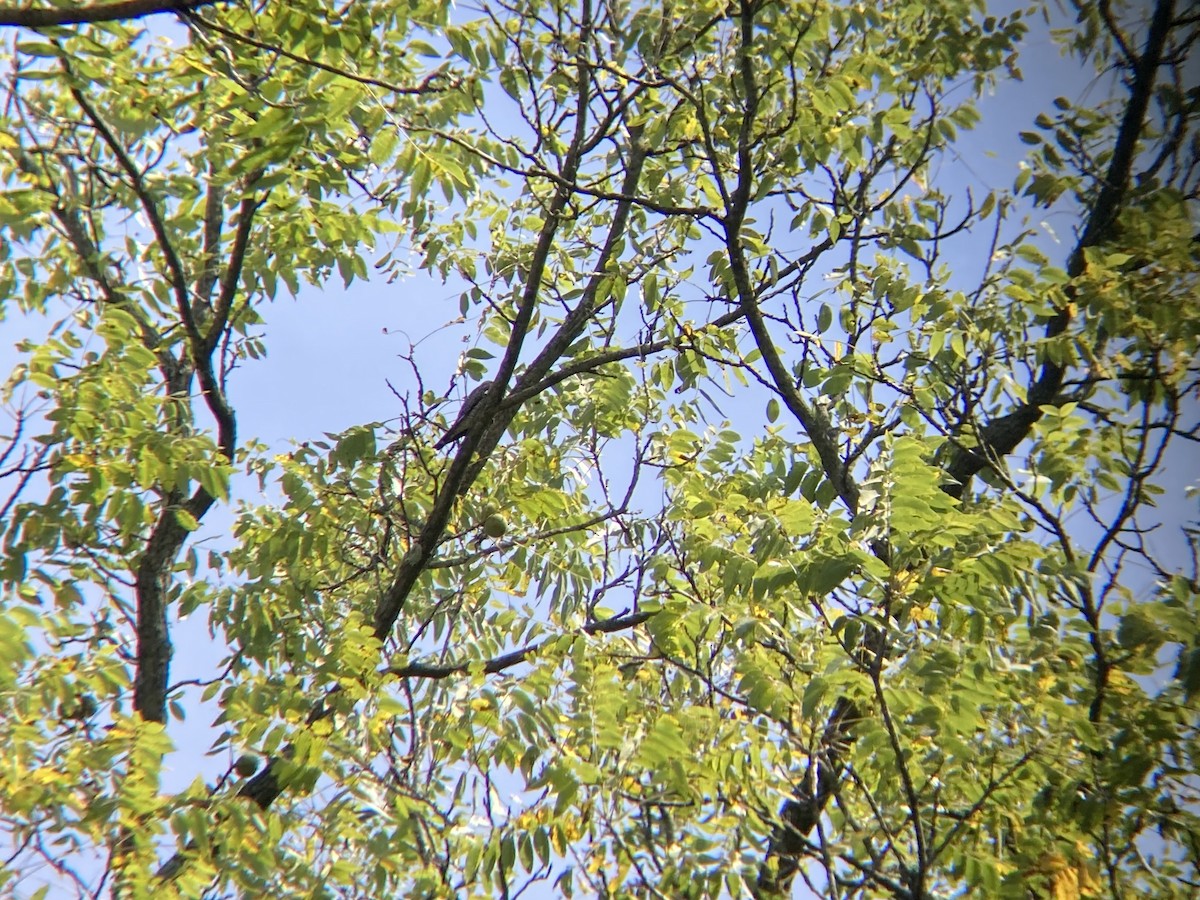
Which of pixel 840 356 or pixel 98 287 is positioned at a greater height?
pixel 98 287

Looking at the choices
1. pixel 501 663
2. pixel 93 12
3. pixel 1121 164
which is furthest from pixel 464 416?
pixel 1121 164

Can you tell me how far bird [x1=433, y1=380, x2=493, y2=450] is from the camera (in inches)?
277

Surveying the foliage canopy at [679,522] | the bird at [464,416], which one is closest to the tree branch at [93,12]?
the foliage canopy at [679,522]

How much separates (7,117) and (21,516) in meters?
2.86

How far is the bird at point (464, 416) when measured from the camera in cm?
704

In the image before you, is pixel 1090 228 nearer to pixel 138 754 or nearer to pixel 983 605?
pixel 983 605

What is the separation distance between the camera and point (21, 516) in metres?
6.47

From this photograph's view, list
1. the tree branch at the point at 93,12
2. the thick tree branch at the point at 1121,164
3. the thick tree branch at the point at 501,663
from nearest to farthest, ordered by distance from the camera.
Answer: the tree branch at the point at 93,12 < the thick tree branch at the point at 1121,164 < the thick tree branch at the point at 501,663

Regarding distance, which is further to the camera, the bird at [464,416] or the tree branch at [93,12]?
the bird at [464,416]

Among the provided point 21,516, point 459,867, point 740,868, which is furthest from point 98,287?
point 740,868

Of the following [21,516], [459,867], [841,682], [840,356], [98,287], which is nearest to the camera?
[841,682]

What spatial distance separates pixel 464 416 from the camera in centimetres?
717

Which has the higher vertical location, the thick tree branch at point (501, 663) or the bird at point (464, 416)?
the bird at point (464, 416)

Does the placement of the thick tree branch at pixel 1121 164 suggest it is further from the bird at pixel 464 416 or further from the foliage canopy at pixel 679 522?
the bird at pixel 464 416
